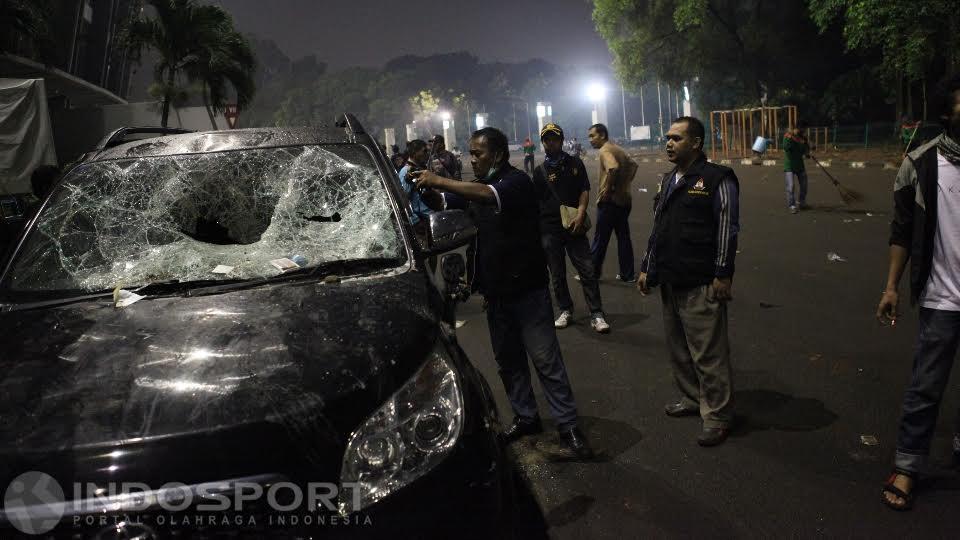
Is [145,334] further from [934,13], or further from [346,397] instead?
[934,13]

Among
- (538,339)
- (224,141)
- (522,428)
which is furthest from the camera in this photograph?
(522,428)

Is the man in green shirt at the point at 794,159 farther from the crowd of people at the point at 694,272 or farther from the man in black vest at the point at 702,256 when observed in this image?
the man in black vest at the point at 702,256

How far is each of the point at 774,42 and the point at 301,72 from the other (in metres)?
152

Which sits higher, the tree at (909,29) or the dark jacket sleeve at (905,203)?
the tree at (909,29)

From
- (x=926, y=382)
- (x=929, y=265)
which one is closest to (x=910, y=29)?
(x=929, y=265)

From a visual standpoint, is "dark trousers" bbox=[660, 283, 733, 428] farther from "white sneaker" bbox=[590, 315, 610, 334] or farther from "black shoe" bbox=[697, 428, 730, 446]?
"white sneaker" bbox=[590, 315, 610, 334]

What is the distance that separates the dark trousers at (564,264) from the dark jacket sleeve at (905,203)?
10.6ft

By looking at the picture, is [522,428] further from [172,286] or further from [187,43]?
[187,43]

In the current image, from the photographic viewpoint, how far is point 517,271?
393 cm

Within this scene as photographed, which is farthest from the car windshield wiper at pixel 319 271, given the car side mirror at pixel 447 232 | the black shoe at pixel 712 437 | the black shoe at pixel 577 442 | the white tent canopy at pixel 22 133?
the white tent canopy at pixel 22 133

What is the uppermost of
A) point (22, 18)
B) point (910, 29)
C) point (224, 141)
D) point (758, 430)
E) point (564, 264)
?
point (22, 18)

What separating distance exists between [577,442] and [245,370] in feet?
7.84

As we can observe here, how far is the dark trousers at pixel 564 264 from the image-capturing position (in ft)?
20.9

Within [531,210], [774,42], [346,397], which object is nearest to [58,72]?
[531,210]
